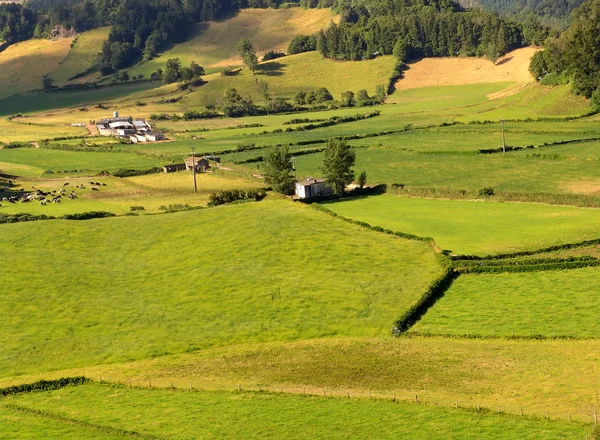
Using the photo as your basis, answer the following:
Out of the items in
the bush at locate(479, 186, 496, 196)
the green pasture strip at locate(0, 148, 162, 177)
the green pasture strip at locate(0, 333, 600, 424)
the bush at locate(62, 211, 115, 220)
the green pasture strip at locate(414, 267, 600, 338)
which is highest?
the bush at locate(62, 211, 115, 220)

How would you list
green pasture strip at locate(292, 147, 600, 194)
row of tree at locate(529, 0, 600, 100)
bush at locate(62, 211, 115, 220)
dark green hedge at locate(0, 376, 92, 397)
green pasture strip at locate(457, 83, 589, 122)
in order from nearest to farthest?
1. dark green hedge at locate(0, 376, 92, 397)
2. bush at locate(62, 211, 115, 220)
3. green pasture strip at locate(292, 147, 600, 194)
4. green pasture strip at locate(457, 83, 589, 122)
5. row of tree at locate(529, 0, 600, 100)

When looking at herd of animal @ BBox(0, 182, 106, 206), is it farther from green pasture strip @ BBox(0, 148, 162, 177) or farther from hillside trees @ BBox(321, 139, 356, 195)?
hillside trees @ BBox(321, 139, 356, 195)

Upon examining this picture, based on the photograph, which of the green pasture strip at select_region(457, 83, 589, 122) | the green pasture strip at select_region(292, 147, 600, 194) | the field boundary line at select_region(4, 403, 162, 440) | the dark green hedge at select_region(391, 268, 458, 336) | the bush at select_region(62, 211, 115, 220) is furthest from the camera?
the green pasture strip at select_region(457, 83, 589, 122)

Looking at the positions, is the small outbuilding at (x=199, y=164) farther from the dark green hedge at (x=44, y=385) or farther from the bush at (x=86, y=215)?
the dark green hedge at (x=44, y=385)

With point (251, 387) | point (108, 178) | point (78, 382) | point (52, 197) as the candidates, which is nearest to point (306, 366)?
point (251, 387)

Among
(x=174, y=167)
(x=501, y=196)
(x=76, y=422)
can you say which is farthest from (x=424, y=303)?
(x=174, y=167)

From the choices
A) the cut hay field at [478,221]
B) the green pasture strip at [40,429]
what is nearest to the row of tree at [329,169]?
the cut hay field at [478,221]

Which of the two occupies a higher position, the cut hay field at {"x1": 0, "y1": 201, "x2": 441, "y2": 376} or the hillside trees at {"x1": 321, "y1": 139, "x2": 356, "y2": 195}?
the hillside trees at {"x1": 321, "y1": 139, "x2": 356, "y2": 195}

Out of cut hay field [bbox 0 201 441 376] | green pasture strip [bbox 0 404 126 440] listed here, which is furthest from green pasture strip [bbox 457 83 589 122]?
green pasture strip [bbox 0 404 126 440]
